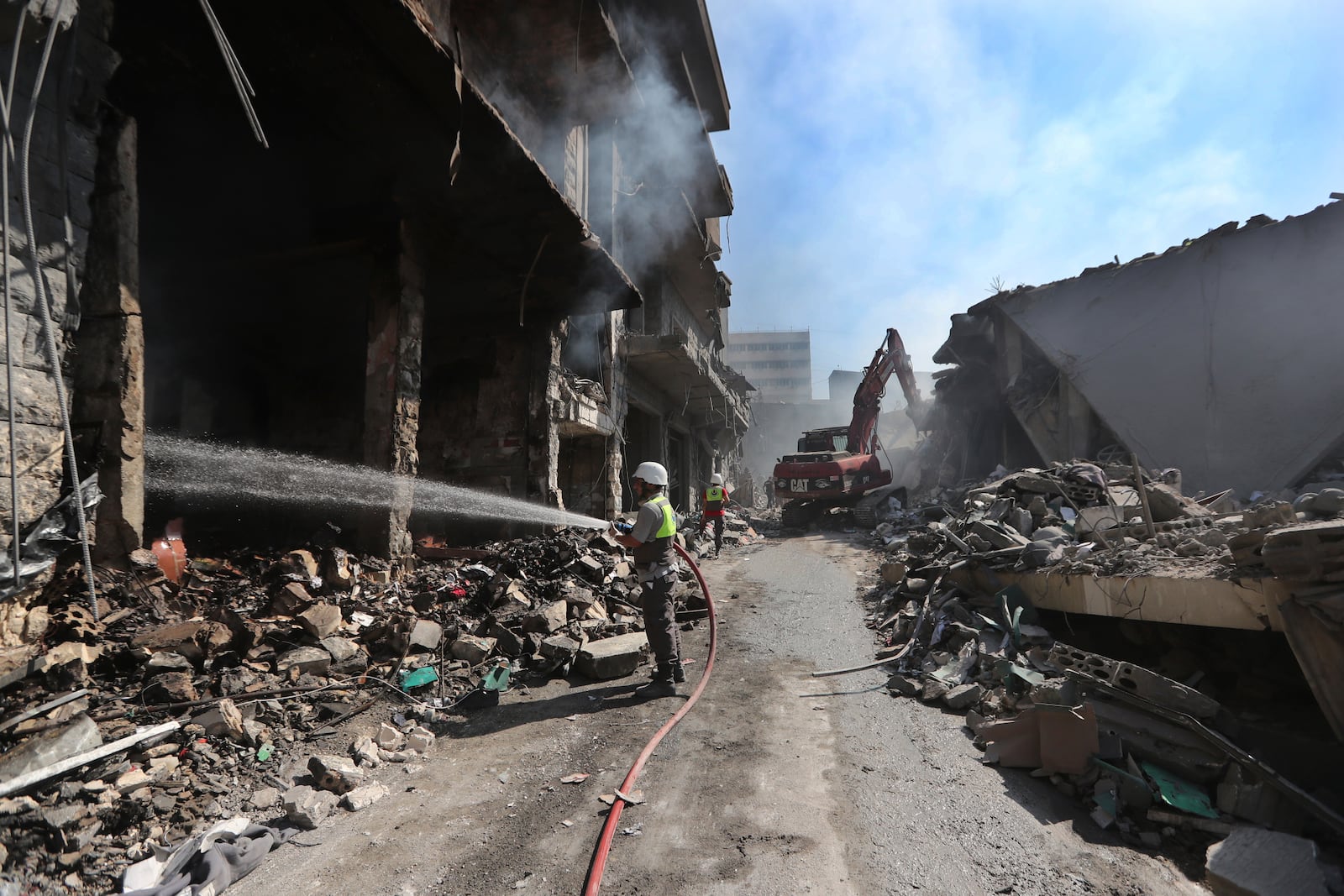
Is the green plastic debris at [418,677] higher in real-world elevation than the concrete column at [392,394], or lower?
lower

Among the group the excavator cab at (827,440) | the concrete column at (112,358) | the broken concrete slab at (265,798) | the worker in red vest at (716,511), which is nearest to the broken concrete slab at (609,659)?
the broken concrete slab at (265,798)

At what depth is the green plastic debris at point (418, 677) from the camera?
4.32 meters

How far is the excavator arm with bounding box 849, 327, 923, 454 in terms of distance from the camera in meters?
18.0

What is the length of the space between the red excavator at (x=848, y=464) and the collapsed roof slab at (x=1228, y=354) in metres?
5.23

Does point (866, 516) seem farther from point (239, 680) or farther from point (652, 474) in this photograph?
point (239, 680)

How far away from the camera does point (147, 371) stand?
770 centimetres

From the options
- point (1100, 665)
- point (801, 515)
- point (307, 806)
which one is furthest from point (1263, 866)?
point (801, 515)

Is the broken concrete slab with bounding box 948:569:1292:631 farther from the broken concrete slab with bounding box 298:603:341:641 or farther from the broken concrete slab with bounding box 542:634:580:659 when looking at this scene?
the broken concrete slab with bounding box 298:603:341:641

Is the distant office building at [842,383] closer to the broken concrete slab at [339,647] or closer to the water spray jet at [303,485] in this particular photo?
the water spray jet at [303,485]

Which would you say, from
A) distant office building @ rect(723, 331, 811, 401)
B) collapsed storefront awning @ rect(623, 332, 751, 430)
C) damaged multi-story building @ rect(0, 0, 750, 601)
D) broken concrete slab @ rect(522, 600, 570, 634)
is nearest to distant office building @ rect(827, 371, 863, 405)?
distant office building @ rect(723, 331, 811, 401)

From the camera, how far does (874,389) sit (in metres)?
18.0

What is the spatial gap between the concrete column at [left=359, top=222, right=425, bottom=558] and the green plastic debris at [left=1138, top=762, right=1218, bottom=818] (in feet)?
20.3

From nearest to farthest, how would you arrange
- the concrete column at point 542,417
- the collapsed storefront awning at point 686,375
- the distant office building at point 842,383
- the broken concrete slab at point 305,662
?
the broken concrete slab at point 305,662, the concrete column at point 542,417, the collapsed storefront awning at point 686,375, the distant office building at point 842,383

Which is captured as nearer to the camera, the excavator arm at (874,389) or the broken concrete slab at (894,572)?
the broken concrete slab at (894,572)
